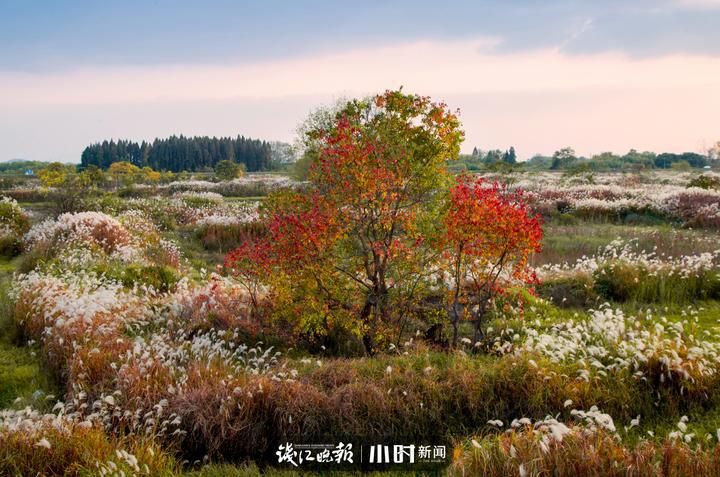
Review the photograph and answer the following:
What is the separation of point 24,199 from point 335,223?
37.0m

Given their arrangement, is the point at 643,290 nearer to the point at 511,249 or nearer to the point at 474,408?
the point at 511,249

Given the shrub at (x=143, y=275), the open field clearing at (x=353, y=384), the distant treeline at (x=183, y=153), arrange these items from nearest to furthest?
the open field clearing at (x=353, y=384) < the shrub at (x=143, y=275) < the distant treeline at (x=183, y=153)

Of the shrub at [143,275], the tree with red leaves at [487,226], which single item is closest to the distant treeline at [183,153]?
the shrub at [143,275]

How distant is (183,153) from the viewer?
4119 inches

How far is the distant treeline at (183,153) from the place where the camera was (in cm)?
10419

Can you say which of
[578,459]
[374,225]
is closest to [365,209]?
[374,225]

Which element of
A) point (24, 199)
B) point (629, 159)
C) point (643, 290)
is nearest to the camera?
point (643, 290)

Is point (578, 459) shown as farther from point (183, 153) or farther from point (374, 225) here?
point (183, 153)

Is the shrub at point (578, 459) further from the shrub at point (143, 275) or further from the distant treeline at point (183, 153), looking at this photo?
the distant treeline at point (183, 153)

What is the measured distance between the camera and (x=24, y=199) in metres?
36.4

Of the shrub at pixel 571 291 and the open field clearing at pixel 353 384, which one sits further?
the shrub at pixel 571 291

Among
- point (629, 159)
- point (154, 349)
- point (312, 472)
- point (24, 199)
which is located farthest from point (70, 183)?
point (629, 159)

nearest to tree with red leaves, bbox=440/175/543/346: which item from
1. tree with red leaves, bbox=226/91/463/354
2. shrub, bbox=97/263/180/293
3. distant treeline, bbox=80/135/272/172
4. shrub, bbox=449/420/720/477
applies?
tree with red leaves, bbox=226/91/463/354

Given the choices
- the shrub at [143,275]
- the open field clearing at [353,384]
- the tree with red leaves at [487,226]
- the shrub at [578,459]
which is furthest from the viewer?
the shrub at [143,275]
